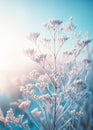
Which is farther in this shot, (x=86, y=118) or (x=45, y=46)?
(x=86, y=118)

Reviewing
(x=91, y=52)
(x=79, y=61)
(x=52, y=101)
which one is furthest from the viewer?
(x=91, y=52)

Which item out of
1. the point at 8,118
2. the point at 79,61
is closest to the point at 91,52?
the point at 79,61

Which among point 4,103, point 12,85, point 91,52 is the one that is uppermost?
point 91,52

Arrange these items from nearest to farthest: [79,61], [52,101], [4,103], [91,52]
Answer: [52,101]
[79,61]
[91,52]
[4,103]

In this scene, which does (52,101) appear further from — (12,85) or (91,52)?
(12,85)

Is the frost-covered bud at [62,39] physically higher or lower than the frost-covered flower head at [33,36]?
lower

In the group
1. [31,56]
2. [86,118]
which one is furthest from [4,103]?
[31,56]

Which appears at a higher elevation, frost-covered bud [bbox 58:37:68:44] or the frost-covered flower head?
the frost-covered flower head

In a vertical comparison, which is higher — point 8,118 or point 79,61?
point 79,61

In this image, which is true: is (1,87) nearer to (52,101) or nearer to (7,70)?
(7,70)
